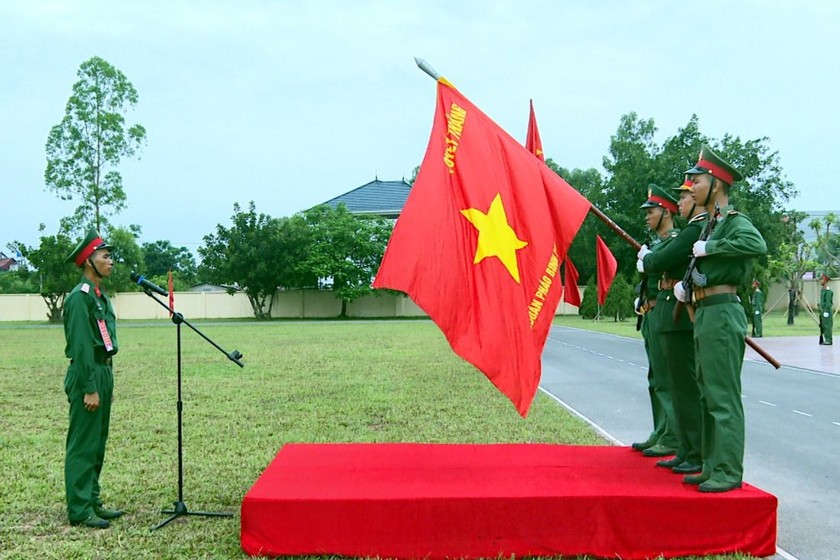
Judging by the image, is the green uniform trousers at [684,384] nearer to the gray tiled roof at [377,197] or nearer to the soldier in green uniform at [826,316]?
the soldier in green uniform at [826,316]

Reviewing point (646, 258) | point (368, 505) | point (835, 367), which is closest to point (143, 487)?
point (368, 505)

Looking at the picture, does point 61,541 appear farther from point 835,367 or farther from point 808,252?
point 808,252

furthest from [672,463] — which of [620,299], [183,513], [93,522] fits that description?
[620,299]

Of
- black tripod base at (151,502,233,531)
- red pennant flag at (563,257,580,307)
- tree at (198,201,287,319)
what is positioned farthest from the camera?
tree at (198,201,287,319)

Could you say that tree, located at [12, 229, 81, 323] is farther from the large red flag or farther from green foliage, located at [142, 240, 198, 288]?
green foliage, located at [142, 240, 198, 288]

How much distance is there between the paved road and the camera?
18.6 ft

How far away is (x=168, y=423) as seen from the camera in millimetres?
10023

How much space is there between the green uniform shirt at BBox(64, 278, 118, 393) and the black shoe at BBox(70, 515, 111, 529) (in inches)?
34.0

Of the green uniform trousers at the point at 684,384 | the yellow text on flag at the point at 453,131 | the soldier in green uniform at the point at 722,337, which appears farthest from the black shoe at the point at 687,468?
the yellow text on flag at the point at 453,131

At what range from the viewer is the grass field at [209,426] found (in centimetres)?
543

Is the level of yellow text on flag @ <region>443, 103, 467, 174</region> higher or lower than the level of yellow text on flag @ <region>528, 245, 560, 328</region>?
higher

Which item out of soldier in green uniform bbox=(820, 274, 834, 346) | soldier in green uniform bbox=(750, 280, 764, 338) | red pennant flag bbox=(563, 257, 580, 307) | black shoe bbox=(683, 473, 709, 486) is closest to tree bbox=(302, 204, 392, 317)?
soldier in green uniform bbox=(750, 280, 764, 338)

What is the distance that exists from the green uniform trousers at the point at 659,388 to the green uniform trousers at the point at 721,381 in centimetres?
81

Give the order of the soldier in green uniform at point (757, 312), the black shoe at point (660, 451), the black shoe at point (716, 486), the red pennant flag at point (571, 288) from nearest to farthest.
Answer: the black shoe at point (716, 486) < the black shoe at point (660, 451) < the red pennant flag at point (571, 288) < the soldier in green uniform at point (757, 312)
